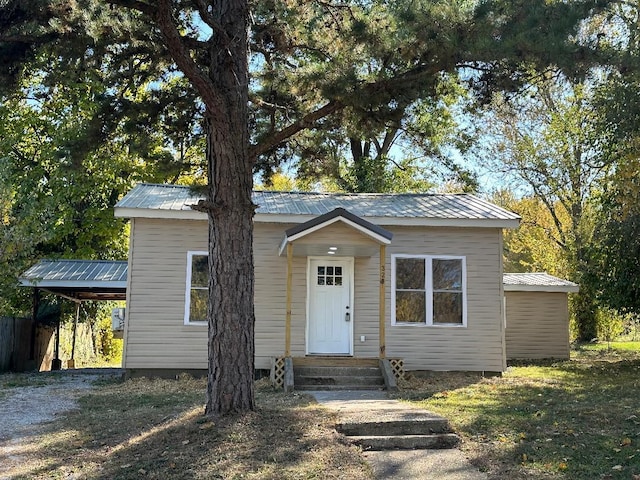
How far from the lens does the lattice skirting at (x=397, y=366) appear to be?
1132cm

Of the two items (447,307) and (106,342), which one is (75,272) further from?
(106,342)

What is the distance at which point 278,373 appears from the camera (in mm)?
10867

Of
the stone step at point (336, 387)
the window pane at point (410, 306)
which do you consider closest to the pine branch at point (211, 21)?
the stone step at point (336, 387)

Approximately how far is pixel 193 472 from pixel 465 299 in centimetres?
835

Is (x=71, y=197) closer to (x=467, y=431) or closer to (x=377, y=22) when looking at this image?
(x=377, y=22)

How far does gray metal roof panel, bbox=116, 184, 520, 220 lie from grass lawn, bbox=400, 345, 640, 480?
3.28 metres

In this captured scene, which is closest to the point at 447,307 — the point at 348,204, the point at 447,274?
the point at 447,274

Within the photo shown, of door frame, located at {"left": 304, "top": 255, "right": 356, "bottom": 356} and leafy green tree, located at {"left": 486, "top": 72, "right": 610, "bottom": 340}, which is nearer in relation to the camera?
door frame, located at {"left": 304, "top": 255, "right": 356, "bottom": 356}

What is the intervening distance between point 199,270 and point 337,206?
10.9 ft

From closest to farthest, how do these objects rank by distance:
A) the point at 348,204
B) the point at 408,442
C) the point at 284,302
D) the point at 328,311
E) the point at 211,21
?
the point at 408,442 < the point at 211,21 < the point at 284,302 < the point at 328,311 < the point at 348,204

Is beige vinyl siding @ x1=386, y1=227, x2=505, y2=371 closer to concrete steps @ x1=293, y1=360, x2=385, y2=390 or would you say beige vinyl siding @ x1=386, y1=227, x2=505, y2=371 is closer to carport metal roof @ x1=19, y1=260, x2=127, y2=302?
concrete steps @ x1=293, y1=360, x2=385, y2=390

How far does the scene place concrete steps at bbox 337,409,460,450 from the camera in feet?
21.0

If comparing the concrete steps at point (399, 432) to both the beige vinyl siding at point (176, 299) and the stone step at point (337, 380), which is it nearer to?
the stone step at point (337, 380)

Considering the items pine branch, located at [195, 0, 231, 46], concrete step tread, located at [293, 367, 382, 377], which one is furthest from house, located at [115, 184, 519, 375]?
pine branch, located at [195, 0, 231, 46]
